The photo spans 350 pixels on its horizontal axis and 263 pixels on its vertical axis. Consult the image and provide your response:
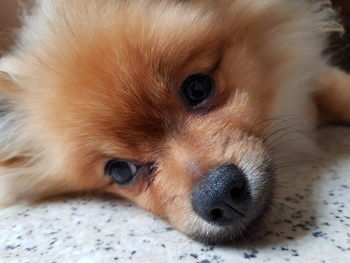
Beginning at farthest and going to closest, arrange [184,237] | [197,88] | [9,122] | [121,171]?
[9,122]
[121,171]
[197,88]
[184,237]

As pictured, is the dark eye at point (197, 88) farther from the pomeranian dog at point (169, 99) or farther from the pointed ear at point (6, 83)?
the pointed ear at point (6, 83)

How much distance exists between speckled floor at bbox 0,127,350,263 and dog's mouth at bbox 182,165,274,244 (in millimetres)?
39

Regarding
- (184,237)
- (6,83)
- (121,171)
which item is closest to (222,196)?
(184,237)

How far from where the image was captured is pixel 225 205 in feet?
4.48

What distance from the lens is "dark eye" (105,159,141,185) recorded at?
68.8 inches

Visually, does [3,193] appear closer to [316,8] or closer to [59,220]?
[59,220]

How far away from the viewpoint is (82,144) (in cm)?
173

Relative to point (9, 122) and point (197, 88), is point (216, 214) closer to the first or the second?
point (197, 88)

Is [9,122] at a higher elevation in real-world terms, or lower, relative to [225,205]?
higher

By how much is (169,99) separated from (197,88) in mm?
116

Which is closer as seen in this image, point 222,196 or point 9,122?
point 222,196

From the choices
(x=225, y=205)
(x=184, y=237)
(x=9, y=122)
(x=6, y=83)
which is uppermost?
(x=6, y=83)

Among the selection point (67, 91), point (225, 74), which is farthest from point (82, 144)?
point (225, 74)

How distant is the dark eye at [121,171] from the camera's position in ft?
5.73
